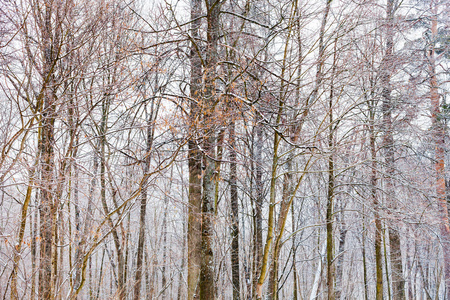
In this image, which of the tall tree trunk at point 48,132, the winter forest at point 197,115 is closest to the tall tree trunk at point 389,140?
the winter forest at point 197,115

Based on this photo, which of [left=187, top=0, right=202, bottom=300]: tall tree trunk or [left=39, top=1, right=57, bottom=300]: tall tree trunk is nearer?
[left=39, top=1, right=57, bottom=300]: tall tree trunk

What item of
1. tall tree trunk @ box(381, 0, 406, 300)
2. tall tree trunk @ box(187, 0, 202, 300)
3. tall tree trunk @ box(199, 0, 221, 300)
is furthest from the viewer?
tall tree trunk @ box(381, 0, 406, 300)

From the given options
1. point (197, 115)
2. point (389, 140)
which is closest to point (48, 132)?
point (197, 115)

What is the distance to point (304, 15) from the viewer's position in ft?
19.7

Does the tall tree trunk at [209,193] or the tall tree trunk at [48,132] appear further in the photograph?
the tall tree trunk at [209,193]

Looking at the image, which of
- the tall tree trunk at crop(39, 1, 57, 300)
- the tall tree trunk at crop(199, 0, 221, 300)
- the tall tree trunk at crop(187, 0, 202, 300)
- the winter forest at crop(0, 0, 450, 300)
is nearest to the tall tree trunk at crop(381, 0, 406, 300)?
the winter forest at crop(0, 0, 450, 300)

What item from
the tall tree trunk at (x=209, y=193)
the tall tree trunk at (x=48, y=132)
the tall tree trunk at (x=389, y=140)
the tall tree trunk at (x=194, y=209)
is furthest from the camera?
the tall tree trunk at (x=389, y=140)

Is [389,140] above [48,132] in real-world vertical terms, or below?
above

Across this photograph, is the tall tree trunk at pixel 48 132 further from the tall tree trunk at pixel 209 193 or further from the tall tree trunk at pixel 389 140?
the tall tree trunk at pixel 389 140

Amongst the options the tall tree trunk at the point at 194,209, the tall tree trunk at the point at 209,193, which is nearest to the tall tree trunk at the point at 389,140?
the tall tree trunk at the point at 209,193

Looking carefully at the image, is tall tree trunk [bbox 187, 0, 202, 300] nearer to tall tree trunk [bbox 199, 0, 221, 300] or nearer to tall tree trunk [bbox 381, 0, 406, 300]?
tall tree trunk [bbox 199, 0, 221, 300]

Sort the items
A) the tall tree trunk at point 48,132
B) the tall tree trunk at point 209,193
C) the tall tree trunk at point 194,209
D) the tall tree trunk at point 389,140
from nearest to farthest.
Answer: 1. the tall tree trunk at point 48,132
2. the tall tree trunk at point 209,193
3. the tall tree trunk at point 194,209
4. the tall tree trunk at point 389,140

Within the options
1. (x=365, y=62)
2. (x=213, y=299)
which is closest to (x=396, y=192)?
(x=365, y=62)

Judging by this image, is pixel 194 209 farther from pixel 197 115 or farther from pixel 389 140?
pixel 389 140
